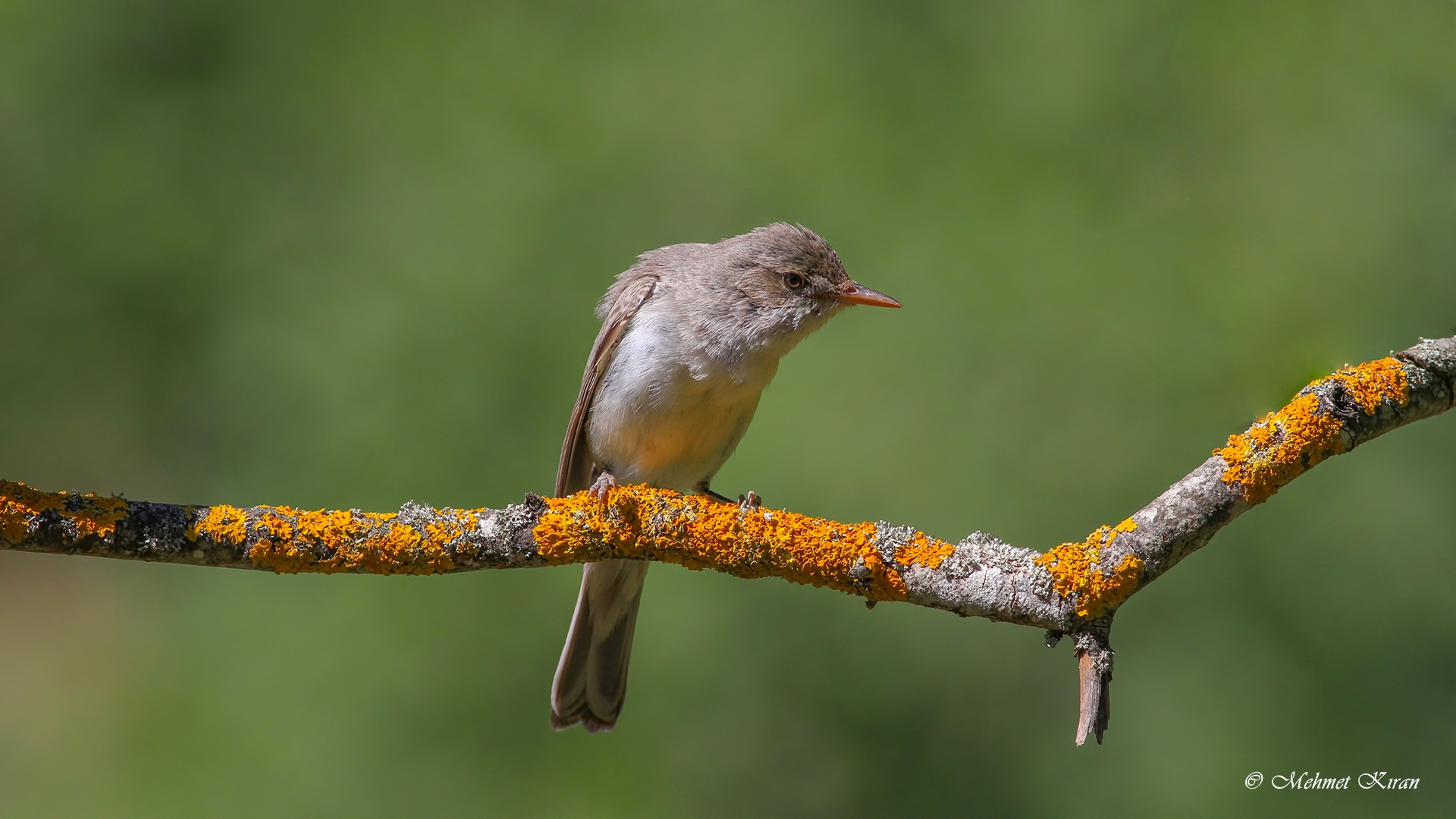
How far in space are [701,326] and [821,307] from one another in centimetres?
62

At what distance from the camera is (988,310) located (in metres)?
7.71

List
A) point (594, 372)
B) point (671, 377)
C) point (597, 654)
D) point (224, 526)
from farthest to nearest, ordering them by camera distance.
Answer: point (597, 654) < point (594, 372) < point (671, 377) < point (224, 526)

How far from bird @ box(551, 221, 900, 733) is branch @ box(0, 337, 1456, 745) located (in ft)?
2.40

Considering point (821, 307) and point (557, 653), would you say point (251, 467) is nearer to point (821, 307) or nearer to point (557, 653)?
point (557, 653)

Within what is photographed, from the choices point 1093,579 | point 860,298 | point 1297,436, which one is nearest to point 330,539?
point 1093,579

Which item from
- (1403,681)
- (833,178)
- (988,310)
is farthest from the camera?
(833,178)

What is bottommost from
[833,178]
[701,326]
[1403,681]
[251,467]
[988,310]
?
[1403,681]

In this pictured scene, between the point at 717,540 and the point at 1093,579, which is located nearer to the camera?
the point at 1093,579

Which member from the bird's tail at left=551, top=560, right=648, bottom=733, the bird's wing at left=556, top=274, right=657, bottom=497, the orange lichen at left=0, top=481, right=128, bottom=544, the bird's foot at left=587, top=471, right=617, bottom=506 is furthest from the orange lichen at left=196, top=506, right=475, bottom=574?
the bird's tail at left=551, top=560, right=648, bottom=733

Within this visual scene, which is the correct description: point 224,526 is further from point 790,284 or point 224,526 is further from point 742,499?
point 790,284

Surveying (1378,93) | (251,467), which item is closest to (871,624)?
(251,467)

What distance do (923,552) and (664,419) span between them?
66.7 inches

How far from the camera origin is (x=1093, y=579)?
2812mm

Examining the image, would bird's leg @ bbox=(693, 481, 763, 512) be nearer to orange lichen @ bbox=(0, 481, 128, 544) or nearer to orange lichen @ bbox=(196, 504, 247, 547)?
orange lichen @ bbox=(196, 504, 247, 547)
